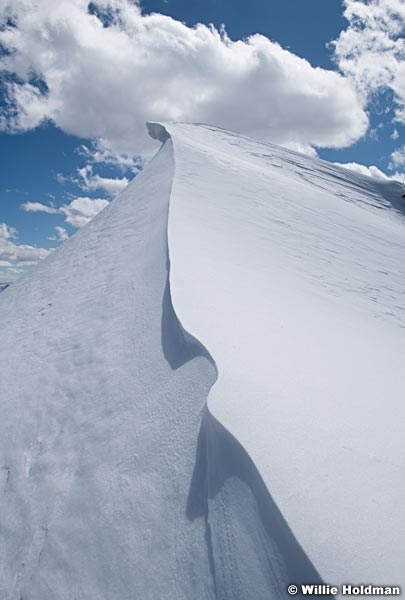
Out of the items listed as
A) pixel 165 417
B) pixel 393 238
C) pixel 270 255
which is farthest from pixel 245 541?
pixel 393 238

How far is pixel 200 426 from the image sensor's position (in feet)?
7.13

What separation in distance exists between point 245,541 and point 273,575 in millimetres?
169

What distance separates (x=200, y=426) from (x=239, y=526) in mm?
623

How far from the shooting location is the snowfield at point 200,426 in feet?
5.24

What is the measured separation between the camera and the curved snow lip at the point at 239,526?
1.45m

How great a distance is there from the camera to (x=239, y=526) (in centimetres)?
164

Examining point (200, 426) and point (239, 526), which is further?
point (200, 426)

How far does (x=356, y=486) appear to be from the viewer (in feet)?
5.71

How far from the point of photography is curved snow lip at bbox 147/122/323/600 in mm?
1447

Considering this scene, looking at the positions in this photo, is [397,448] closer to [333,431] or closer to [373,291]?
[333,431]

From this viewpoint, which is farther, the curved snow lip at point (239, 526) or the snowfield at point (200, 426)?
the snowfield at point (200, 426)

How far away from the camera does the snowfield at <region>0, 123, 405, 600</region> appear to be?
1.60 metres

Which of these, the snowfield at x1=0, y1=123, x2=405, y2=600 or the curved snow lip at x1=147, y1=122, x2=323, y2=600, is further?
the snowfield at x1=0, y1=123, x2=405, y2=600

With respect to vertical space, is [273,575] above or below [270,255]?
below
